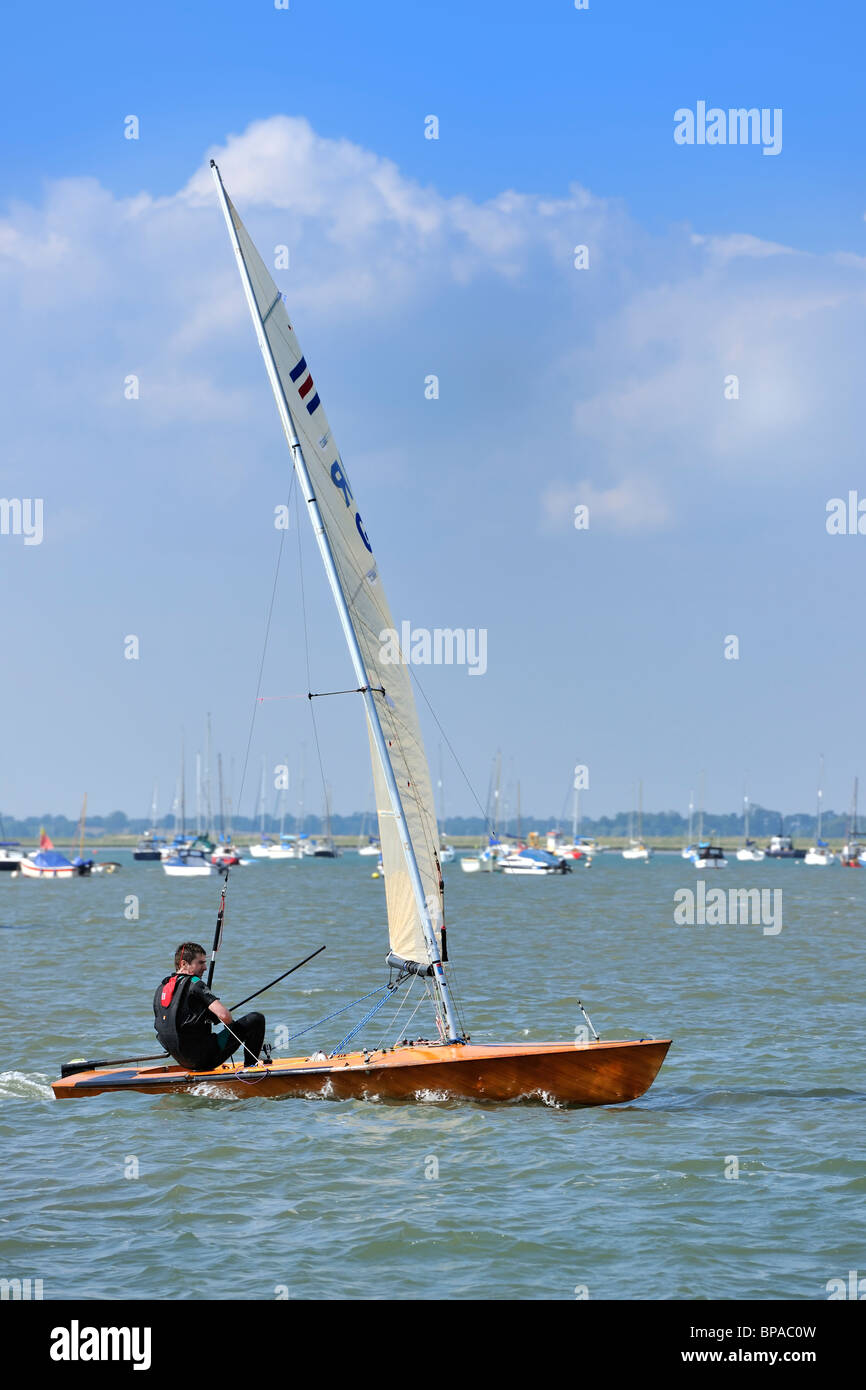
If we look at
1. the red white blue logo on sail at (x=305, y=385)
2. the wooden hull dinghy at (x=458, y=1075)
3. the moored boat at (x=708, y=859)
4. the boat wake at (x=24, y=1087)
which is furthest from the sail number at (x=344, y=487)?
the moored boat at (x=708, y=859)

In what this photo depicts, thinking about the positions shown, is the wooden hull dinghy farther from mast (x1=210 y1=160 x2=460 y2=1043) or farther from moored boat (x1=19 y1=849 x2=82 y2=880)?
moored boat (x1=19 y1=849 x2=82 y2=880)

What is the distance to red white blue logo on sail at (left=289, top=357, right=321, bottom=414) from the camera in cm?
1655

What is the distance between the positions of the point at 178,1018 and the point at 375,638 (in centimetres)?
483

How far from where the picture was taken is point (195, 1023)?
15.3 metres

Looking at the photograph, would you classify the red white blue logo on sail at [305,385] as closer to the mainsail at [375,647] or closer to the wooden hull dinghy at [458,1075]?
the mainsail at [375,647]

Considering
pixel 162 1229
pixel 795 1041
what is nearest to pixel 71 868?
pixel 795 1041

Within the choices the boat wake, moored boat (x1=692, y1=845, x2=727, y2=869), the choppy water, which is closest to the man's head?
the choppy water

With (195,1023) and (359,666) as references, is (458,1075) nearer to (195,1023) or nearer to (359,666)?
(195,1023)

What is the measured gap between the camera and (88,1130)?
1474 centimetres

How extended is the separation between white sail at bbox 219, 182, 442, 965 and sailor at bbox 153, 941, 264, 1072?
204 cm

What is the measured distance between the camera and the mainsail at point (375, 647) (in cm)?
1611

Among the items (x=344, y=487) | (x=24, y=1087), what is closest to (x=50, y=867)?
(x=24, y=1087)

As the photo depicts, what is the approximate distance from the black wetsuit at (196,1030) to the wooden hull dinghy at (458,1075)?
0.56ft
